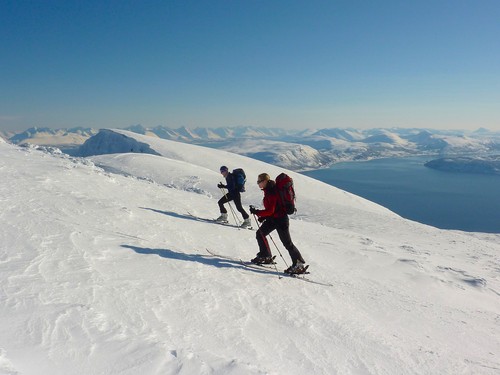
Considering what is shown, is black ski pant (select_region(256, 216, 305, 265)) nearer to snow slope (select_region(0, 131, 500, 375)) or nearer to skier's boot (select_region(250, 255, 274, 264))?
skier's boot (select_region(250, 255, 274, 264))

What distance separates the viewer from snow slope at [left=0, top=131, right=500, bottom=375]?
361cm

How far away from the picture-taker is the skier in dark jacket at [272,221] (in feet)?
22.8

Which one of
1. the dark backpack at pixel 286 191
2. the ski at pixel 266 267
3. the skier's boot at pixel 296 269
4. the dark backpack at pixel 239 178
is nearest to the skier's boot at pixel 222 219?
the dark backpack at pixel 239 178

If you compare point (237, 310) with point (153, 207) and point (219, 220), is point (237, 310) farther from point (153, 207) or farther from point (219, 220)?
point (153, 207)

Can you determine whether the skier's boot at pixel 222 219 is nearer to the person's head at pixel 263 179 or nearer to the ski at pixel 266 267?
the ski at pixel 266 267

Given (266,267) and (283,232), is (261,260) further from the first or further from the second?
(283,232)

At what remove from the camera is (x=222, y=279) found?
627 cm

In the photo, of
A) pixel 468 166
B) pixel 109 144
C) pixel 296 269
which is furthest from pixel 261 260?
pixel 468 166

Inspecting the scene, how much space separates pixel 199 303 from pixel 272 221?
2.70 metres

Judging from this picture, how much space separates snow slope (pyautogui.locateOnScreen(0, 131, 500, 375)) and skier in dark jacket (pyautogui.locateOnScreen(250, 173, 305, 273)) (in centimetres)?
47

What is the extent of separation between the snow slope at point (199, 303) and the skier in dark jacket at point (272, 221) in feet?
1.55

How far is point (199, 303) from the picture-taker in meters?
5.06

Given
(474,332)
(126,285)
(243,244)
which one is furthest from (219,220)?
(474,332)

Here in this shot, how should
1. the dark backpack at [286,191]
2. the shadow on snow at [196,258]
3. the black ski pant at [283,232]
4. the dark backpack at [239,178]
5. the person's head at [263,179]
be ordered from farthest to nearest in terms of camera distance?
the dark backpack at [239,178] → the black ski pant at [283,232] → the shadow on snow at [196,258] → the person's head at [263,179] → the dark backpack at [286,191]
